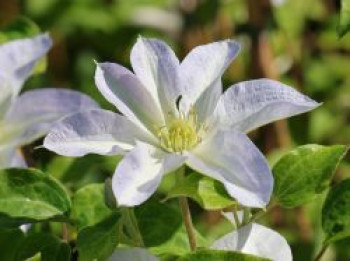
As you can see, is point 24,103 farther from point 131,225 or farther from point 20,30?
point 131,225

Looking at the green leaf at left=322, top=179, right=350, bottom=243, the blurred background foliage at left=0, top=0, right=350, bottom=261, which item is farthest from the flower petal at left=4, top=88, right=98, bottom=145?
the green leaf at left=322, top=179, right=350, bottom=243

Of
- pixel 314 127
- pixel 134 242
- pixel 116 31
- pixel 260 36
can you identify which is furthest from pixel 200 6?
pixel 134 242

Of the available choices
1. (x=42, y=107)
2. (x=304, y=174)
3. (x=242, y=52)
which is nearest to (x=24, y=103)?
(x=42, y=107)

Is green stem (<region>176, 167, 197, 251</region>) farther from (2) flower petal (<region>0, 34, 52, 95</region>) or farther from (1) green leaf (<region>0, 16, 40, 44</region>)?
(1) green leaf (<region>0, 16, 40, 44</region>)

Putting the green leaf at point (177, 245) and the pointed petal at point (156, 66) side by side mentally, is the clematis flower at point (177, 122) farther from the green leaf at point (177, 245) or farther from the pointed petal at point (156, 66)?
the green leaf at point (177, 245)

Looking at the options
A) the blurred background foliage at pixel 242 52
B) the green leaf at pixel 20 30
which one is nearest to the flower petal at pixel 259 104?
the blurred background foliage at pixel 242 52
